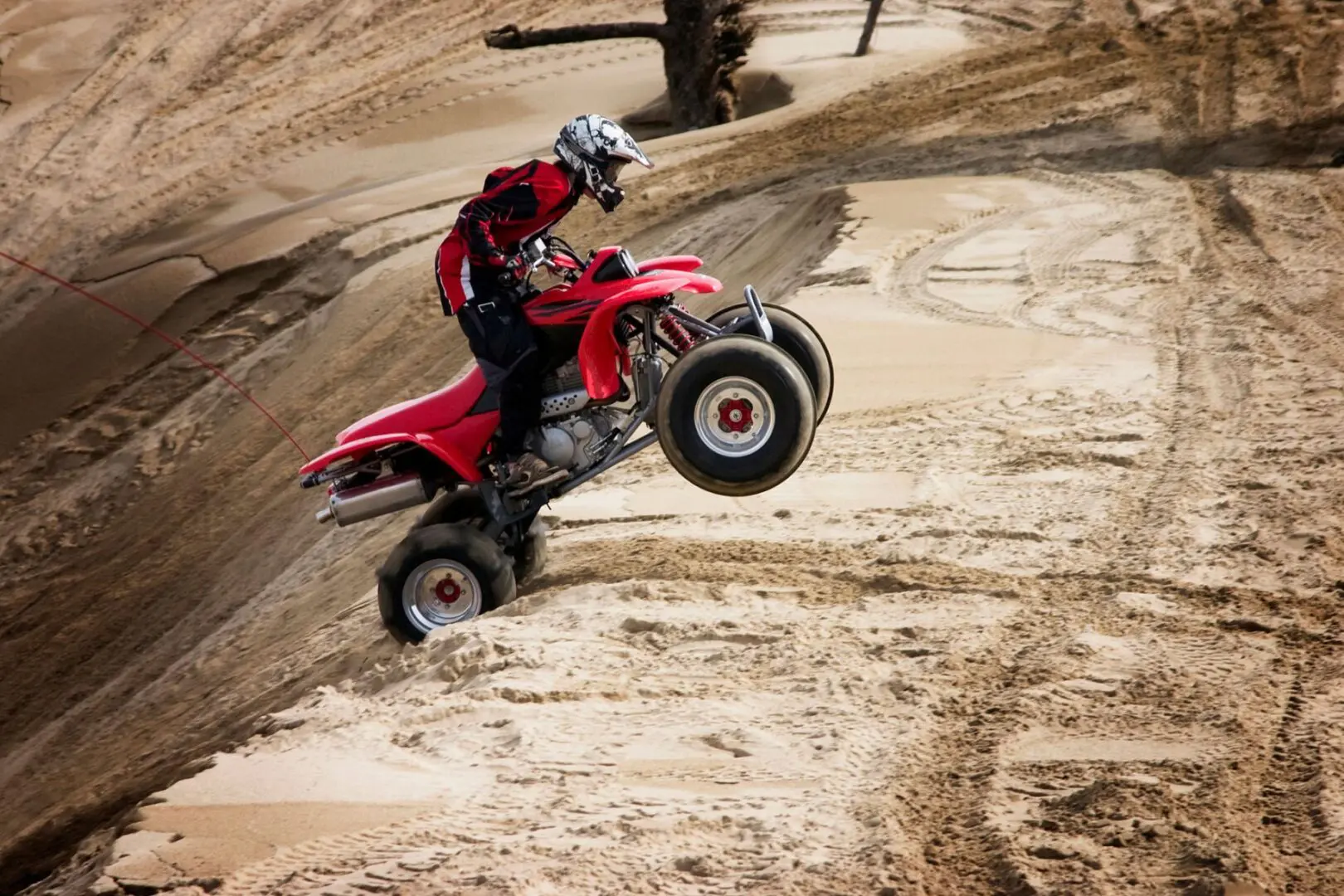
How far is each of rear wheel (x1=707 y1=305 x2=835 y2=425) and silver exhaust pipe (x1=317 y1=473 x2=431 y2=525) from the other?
1.69 m

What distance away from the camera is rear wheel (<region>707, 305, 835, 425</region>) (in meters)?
6.70

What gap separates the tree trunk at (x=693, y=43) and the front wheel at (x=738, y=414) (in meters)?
12.2

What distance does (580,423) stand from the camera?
21.9 feet

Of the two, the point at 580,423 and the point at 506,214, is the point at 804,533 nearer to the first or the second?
the point at 580,423

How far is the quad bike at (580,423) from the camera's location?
604cm

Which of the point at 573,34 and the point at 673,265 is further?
the point at 573,34

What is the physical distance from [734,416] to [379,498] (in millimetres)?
1961

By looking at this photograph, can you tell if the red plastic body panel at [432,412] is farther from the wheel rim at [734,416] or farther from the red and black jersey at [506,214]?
the wheel rim at [734,416]

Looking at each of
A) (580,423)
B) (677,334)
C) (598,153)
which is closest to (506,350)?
(580,423)

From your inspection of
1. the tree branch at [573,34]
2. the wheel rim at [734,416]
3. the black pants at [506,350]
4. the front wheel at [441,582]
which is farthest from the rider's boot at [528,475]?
the tree branch at [573,34]

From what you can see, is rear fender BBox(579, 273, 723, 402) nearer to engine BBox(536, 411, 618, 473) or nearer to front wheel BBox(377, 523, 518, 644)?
engine BBox(536, 411, 618, 473)

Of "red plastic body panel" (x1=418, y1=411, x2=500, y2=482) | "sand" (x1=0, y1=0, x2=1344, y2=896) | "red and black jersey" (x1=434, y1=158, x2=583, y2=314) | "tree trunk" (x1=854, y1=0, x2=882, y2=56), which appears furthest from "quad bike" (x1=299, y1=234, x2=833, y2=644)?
"tree trunk" (x1=854, y1=0, x2=882, y2=56)

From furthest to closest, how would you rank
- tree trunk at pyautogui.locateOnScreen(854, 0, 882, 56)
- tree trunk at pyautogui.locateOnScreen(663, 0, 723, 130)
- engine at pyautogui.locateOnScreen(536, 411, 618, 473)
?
tree trunk at pyautogui.locateOnScreen(854, 0, 882, 56) < tree trunk at pyautogui.locateOnScreen(663, 0, 723, 130) < engine at pyautogui.locateOnScreen(536, 411, 618, 473)

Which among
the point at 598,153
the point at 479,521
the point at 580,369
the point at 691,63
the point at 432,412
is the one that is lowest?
the point at 479,521
